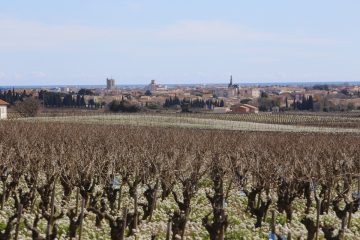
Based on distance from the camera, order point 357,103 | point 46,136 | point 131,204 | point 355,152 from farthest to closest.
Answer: point 357,103 → point 46,136 → point 355,152 → point 131,204

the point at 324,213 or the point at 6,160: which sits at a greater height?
the point at 6,160

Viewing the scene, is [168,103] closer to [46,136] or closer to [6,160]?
[46,136]

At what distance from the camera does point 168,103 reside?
126688 mm

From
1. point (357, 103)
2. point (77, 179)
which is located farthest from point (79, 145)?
point (357, 103)

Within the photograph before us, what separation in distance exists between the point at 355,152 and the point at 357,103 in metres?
106

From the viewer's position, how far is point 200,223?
1442 cm

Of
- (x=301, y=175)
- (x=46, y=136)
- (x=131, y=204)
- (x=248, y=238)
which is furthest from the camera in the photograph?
(x=46, y=136)

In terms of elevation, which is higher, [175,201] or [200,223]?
[200,223]

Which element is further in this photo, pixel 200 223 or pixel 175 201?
pixel 175 201

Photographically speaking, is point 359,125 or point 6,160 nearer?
point 6,160

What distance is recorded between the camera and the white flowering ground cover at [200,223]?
1283 cm

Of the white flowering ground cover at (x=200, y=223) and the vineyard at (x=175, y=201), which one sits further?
the white flowering ground cover at (x=200, y=223)

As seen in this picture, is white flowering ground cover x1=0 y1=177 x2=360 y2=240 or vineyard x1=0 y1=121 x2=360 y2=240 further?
white flowering ground cover x1=0 y1=177 x2=360 y2=240

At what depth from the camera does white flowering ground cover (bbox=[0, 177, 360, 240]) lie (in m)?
12.8
